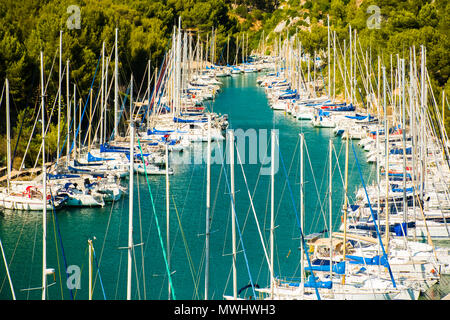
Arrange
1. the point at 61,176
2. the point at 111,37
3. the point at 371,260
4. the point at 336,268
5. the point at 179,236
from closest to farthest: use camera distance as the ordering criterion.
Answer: the point at 336,268 < the point at 371,260 < the point at 179,236 < the point at 61,176 < the point at 111,37

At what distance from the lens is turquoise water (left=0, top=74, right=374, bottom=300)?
73.8 ft

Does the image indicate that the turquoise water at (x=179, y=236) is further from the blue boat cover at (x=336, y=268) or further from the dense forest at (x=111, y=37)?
the dense forest at (x=111, y=37)

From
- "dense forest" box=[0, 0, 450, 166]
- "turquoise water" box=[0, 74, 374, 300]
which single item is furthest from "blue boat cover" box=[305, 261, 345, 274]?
"dense forest" box=[0, 0, 450, 166]

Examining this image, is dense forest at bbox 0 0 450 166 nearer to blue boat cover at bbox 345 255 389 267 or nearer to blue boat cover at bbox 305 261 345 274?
Answer: blue boat cover at bbox 305 261 345 274

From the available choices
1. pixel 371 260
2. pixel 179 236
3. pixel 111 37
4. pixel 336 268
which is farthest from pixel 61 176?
pixel 111 37

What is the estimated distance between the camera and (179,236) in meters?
27.1

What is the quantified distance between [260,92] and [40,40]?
29.4 meters

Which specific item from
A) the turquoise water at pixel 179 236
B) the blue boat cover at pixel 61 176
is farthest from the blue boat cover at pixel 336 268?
the blue boat cover at pixel 61 176

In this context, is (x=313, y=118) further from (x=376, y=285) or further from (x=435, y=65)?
(x=376, y=285)

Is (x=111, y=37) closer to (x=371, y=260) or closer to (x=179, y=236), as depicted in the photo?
(x=179, y=236)

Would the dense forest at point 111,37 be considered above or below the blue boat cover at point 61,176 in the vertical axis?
above

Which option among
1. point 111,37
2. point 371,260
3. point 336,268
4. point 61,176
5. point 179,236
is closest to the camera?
point 336,268

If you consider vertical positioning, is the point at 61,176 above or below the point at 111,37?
below

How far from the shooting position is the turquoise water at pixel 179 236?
2248cm
